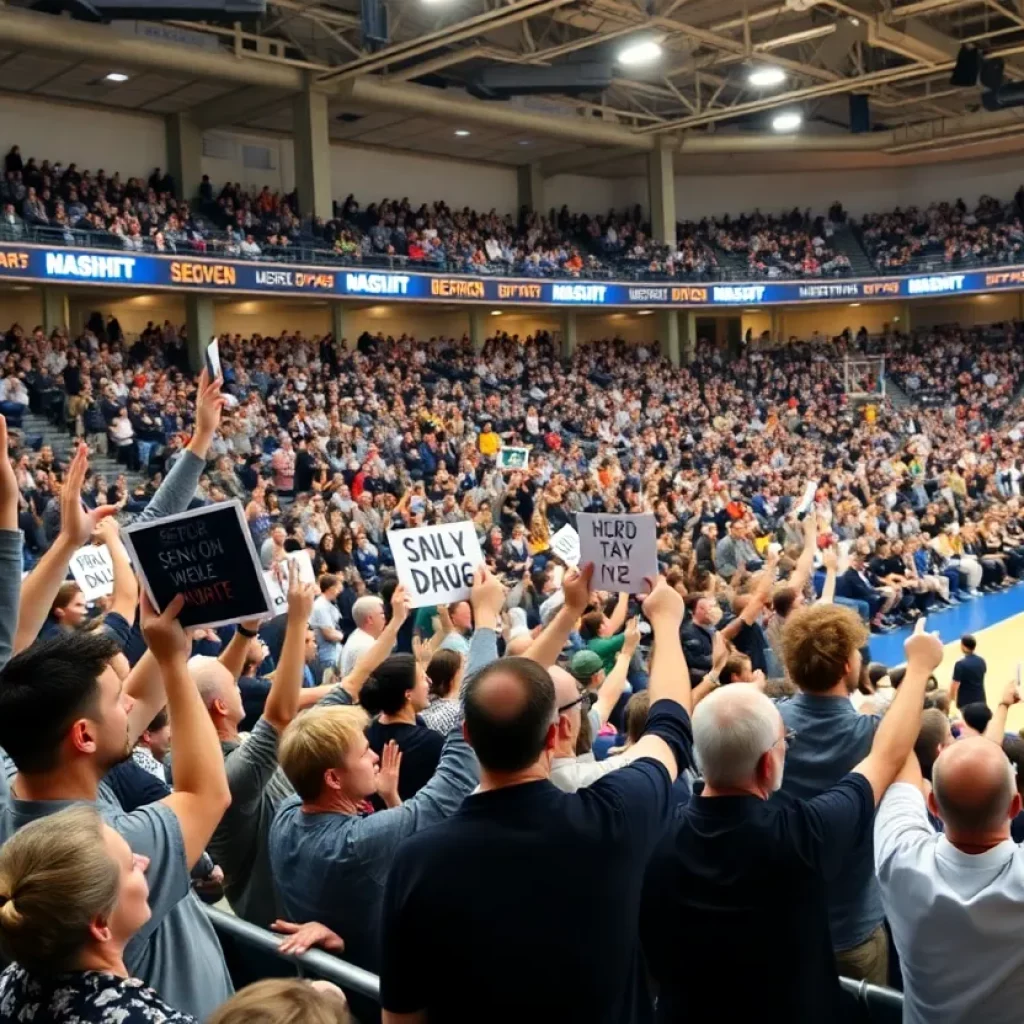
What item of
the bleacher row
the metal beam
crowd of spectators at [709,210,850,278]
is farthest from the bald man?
crowd of spectators at [709,210,850,278]

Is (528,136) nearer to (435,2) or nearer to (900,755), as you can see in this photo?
(435,2)

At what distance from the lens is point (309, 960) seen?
8.90 feet

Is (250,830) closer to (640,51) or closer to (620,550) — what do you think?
(620,550)

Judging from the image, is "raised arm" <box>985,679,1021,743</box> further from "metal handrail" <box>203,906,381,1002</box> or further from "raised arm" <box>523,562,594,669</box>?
"metal handrail" <box>203,906,381,1002</box>

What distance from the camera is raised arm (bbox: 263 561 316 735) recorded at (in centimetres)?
326

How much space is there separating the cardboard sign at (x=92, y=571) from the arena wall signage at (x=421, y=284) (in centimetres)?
1337

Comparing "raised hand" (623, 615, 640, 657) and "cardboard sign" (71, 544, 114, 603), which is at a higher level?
"cardboard sign" (71, 544, 114, 603)

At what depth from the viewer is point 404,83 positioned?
2484cm

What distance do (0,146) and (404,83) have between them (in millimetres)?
8286

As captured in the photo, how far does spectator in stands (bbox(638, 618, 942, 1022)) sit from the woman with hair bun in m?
1.49

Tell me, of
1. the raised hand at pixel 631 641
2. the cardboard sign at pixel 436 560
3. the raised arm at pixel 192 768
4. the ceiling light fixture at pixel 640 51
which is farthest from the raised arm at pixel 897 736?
the ceiling light fixture at pixel 640 51

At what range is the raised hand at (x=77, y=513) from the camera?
324 cm

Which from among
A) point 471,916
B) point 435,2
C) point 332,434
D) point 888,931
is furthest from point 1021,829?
point 435,2

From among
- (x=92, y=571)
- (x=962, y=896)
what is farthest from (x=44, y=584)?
(x=92, y=571)
